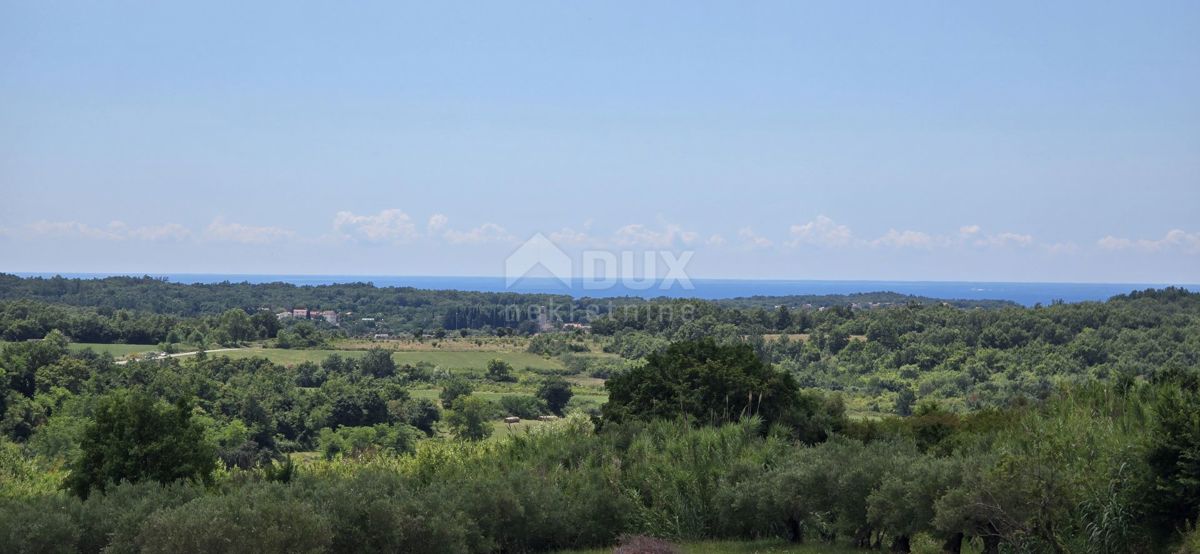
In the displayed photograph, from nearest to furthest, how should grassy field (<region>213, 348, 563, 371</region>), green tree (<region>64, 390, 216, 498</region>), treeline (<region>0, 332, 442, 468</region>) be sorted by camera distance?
green tree (<region>64, 390, 216, 498</region>) < treeline (<region>0, 332, 442, 468</region>) < grassy field (<region>213, 348, 563, 371</region>)

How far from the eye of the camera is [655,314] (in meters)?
93.9

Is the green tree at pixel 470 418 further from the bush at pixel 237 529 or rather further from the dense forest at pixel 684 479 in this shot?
the bush at pixel 237 529

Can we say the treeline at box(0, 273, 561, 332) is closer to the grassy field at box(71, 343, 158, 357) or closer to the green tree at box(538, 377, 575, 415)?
the grassy field at box(71, 343, 158, 357)

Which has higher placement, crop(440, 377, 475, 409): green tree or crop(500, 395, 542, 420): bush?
crop(440, 377, 475, 409): green tree

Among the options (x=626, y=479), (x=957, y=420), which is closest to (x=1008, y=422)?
(x=957, y=420)

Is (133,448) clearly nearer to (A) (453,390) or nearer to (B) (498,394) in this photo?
(A) (453,390)

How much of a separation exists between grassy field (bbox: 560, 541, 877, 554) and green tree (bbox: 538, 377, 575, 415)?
5287 cm

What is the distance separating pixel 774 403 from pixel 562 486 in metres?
8.03

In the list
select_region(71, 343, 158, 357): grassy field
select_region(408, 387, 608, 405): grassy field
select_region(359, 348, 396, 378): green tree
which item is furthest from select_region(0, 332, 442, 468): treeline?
select_region(71, 343, 158, 357): grassy field

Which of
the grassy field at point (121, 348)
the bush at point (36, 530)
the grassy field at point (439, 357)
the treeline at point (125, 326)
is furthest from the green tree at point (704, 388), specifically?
the treeline at point (125, 326)

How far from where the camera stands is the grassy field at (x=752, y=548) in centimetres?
1372

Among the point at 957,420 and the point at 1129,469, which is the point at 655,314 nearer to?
the point at 957,420

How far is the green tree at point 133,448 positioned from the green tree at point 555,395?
167ft

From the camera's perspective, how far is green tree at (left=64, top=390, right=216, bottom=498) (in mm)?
16438
